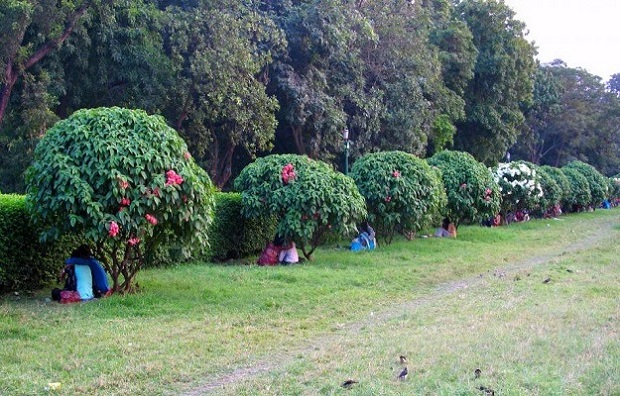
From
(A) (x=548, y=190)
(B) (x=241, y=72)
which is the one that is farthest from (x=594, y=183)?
(B) (x=241, y=72)

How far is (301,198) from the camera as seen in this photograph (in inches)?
505

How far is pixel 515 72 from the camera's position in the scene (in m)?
31.4

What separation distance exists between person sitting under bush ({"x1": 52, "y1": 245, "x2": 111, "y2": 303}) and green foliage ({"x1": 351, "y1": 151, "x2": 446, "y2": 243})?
26.3ft

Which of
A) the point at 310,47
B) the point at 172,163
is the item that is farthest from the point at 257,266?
the point at 310,47

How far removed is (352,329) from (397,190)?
839cm

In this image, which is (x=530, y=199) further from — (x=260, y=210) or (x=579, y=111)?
(x=579, y=111)

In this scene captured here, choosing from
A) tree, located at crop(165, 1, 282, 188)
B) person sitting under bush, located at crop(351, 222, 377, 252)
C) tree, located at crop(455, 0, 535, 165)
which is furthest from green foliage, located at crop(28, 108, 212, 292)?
tree, located at crop(455, 0, 535, 165)

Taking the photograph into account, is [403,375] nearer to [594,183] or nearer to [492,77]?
[492,77]

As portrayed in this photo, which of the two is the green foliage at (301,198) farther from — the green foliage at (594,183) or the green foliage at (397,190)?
the green foliage at (594,183)

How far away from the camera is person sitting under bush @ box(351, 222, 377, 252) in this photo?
627 inches

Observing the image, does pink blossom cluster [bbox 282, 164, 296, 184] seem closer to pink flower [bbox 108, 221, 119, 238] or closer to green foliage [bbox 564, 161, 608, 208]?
pink flower [bbox 108, 221, 119, 238]

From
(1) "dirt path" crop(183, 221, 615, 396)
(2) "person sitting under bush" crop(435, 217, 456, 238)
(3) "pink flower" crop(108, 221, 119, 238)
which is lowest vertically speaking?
(1) "dirt path" crop(183, 221, 615, 396)

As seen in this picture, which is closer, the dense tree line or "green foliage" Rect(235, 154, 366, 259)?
"green foliage" Rect(235, 154, 366, 259)

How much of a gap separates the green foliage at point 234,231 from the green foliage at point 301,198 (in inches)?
18.5
